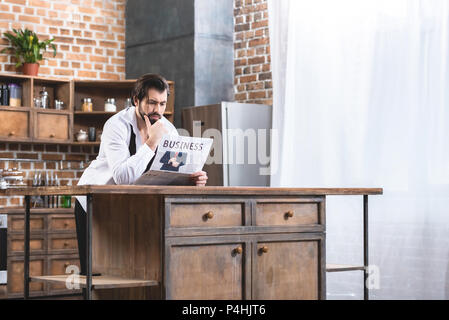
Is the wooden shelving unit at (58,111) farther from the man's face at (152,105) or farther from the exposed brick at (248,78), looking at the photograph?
the man's face at (152,105)

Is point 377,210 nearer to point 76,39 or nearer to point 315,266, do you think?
point 315,266

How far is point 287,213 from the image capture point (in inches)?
153

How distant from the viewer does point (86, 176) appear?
3.98 meters

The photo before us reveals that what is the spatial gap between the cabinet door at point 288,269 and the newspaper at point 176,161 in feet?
1.66

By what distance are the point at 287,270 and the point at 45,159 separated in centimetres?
400

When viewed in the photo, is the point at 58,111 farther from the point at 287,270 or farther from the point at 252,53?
the point at 287,270

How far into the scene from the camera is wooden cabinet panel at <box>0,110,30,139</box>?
6625 millimetres

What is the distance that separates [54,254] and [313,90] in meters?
2.72

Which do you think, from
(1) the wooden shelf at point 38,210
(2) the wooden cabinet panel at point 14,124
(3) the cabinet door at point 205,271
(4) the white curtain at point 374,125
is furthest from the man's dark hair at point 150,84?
(2) the wooden cabinet panel at point 14,124

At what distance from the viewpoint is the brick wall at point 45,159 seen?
6973 millimetres

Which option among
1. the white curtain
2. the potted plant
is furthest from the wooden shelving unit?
the white curtain

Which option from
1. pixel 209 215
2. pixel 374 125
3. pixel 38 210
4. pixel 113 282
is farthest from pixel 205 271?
pixel 38 210
